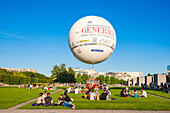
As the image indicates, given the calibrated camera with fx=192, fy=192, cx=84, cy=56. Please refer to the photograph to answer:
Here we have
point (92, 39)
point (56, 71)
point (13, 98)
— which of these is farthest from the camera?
point (56, 71)

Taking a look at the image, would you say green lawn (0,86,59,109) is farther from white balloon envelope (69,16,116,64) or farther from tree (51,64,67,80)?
tree (51,64,67,80)

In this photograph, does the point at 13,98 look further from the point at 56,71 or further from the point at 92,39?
the point at 56,71

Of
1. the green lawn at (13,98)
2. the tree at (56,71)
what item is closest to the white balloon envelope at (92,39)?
the green lawn at (13,98)

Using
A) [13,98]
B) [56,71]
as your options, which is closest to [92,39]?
[13,98]

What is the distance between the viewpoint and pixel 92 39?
23.3m

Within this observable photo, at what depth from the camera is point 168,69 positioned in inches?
5581

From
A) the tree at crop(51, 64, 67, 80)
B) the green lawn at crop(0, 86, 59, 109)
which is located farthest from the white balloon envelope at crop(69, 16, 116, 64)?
the tree at crop(51, 64, 67, 80)

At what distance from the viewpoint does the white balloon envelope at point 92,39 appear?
23.4m

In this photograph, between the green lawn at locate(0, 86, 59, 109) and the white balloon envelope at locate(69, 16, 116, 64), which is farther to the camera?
the white balloon envelope at locate(69, 16, 116, 64)

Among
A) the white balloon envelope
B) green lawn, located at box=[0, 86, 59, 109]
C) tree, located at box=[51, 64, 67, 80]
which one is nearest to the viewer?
green lawn, located at box=[0, 86, 59, 109]

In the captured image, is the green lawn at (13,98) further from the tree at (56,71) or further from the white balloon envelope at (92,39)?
the tree at (56,71)

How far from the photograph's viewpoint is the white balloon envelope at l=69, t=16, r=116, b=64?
923 inches

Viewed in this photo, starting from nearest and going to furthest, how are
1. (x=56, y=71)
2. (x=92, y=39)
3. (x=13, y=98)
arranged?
(x=13, y=98) < (x=92, y=39) < (x=56, y=71)

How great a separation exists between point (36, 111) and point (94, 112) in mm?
3519
